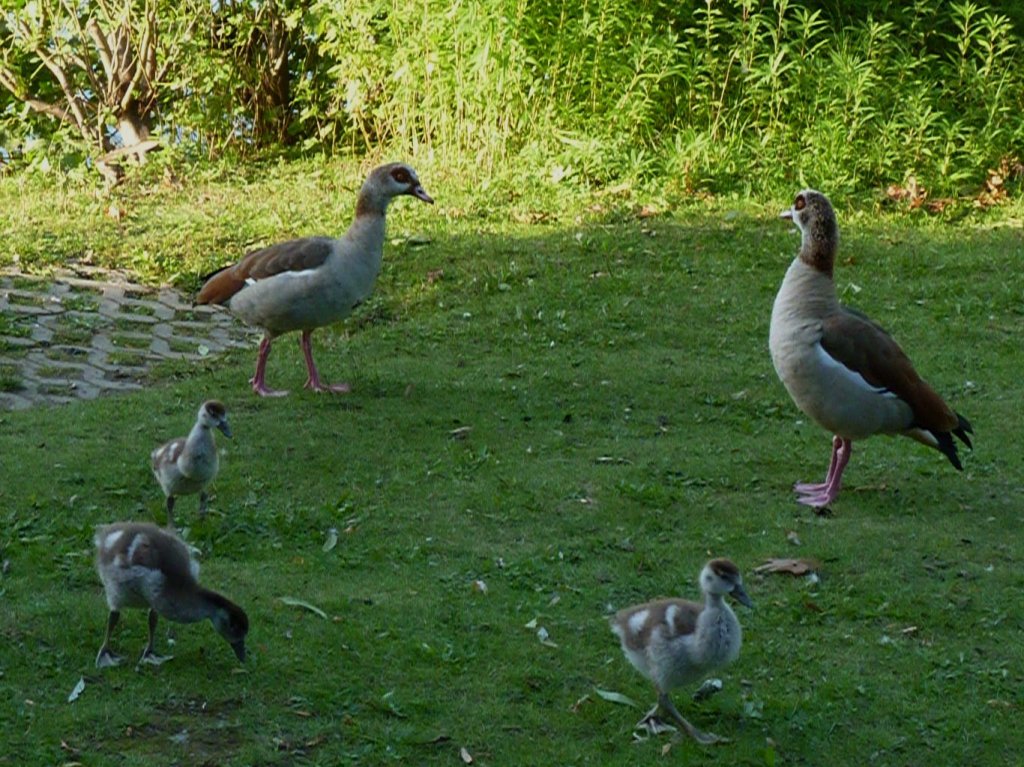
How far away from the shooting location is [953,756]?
5918 mm

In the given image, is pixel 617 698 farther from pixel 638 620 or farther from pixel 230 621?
pixel 230 621

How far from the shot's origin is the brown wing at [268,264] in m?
10.1

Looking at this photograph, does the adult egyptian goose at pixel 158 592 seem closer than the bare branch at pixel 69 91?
Yes

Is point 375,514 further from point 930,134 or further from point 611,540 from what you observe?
point 930,134

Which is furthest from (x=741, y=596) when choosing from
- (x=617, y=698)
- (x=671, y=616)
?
(x=617, y=698)

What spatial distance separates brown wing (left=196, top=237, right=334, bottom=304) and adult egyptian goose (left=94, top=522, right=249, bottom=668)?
13.3ft

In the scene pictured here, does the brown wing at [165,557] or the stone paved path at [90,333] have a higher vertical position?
the brown wing at [165,557]

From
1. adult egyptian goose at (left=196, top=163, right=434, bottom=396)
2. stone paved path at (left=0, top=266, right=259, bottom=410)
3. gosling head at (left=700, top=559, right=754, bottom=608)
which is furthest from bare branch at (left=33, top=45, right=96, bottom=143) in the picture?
gosling head at (left=700, top=559, right=754, bottom=608)

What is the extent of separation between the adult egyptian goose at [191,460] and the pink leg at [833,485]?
3335mm

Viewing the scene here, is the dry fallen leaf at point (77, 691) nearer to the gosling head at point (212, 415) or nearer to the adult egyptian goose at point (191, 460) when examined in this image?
the adult egyptian goose at point (191, 460)

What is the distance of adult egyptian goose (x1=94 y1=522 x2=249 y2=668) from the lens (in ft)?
20.2

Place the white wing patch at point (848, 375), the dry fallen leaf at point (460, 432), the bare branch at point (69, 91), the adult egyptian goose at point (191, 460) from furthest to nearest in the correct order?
the bare branch at point (69, 91) → the dry fallen leaf at point (460, 432) → the white wing patch at point (848, 375) → the adult egyptian goose at point (191, 460)

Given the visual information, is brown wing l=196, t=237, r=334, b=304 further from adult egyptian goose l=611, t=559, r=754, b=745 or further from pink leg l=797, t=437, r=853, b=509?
adult egyptian goose l=611, t=559, r=754, b=745

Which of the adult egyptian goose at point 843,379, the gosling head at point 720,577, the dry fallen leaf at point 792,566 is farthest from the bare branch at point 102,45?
the gosling head at point 720,577
